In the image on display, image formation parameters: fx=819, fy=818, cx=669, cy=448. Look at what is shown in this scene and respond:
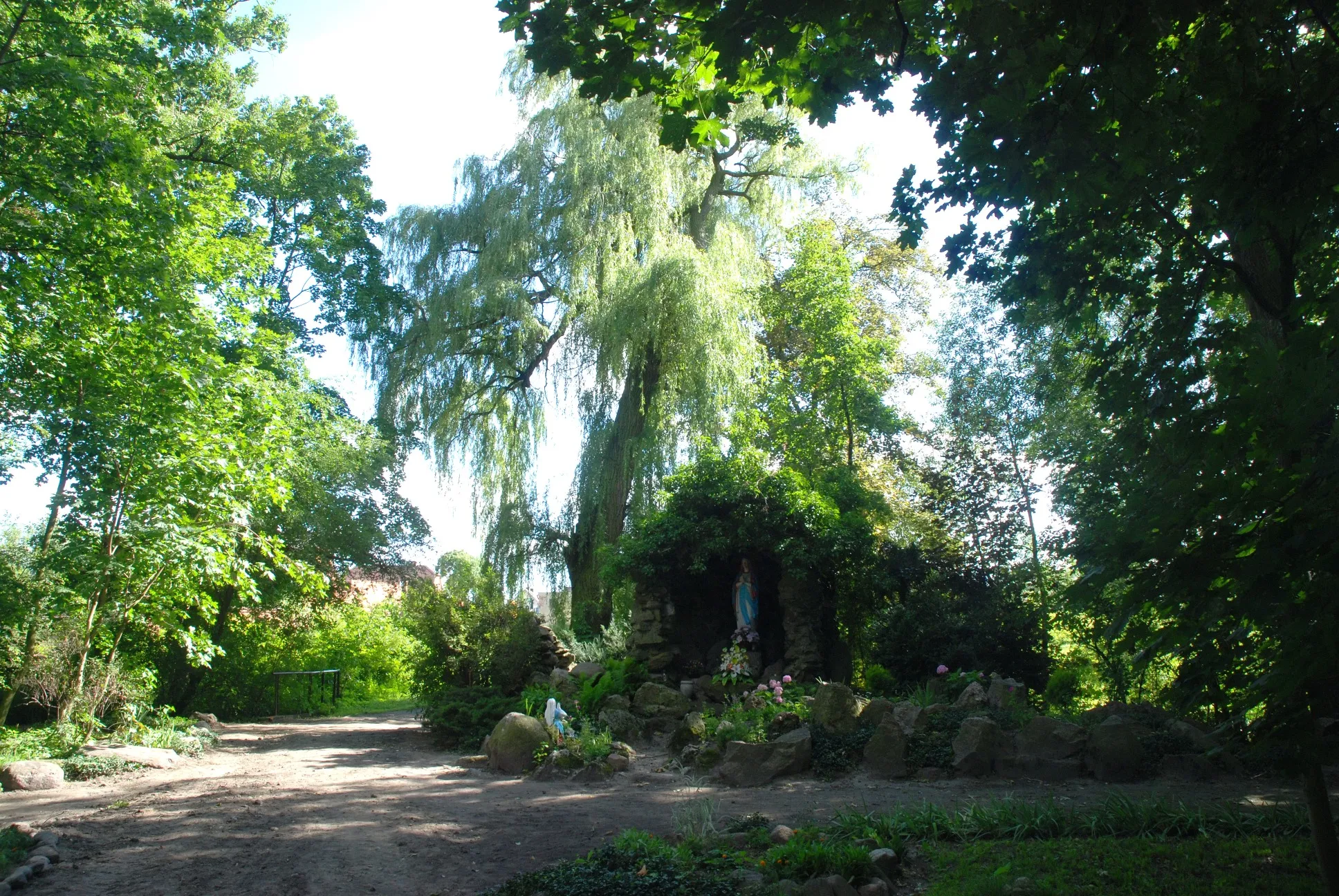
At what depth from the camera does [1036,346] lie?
12.3 m

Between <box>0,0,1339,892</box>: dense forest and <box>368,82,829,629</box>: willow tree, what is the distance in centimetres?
8

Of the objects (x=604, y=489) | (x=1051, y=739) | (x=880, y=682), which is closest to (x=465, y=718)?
(x=604, y=489)

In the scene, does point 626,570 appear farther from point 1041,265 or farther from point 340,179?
point 340,179

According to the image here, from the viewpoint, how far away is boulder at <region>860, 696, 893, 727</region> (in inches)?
331

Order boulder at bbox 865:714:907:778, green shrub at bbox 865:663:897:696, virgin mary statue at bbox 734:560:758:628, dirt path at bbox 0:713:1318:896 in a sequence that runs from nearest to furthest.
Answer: dirt path at bbox 0:713:1318:896 → boulder at bbox 865:714:907:778 → green shrub at bbox 865:663:897:696 → virgin mary statue at bbox 734:560:758:628

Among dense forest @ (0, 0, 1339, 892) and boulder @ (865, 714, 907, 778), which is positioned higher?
dense forest @ (0, 0, 1339, 892)

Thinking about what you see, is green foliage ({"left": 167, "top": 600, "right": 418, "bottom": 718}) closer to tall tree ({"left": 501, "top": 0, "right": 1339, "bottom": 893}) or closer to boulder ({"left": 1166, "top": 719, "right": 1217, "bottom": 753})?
boulder ({"left": 1166, "top": 719, "right": 1217, "bottom": 753})

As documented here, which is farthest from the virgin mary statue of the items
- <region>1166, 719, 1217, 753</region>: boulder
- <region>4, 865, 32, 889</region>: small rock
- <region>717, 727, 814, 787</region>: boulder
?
<region>4, 865, 32, 889</region>: small rock

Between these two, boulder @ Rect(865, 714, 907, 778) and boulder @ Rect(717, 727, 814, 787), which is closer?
boulder @ Rect(865, 714, 907, 778)

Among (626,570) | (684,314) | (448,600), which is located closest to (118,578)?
(448,600)

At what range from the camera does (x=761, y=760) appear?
7797 millimetres

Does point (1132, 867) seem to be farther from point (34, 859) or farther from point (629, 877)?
point (34, 859)

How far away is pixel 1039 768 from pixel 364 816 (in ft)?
18.4

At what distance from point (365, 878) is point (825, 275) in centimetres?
1430
